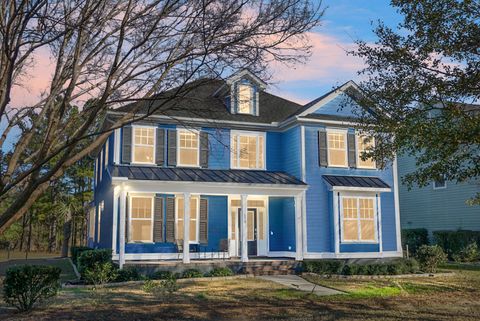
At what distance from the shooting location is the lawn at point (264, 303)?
9930mm

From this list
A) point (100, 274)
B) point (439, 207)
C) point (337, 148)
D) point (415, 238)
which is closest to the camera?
point (100, 274)

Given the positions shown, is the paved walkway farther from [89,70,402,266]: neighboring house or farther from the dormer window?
the dormer window

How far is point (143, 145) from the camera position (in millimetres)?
19016

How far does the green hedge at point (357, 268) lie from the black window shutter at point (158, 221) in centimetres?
559

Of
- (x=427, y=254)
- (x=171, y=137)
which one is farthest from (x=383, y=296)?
(x=171, y=137)

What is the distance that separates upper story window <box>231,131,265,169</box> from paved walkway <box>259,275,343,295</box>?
5.25 metres

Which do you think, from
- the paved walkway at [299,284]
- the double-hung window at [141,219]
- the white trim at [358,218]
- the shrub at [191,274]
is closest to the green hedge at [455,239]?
the white trim at [358,218]

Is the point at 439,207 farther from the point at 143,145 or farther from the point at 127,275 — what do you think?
the point at 127,275

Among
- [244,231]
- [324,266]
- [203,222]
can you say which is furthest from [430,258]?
[203,222]

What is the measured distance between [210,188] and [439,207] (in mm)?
15244

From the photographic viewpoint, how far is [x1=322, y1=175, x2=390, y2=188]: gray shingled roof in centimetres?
1977

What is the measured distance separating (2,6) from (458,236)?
23.4 metres

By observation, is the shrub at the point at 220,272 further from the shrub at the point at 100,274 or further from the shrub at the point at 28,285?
the shrub at the point at 28,285

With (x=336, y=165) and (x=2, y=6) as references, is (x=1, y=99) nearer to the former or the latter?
(x=2, y=6)
